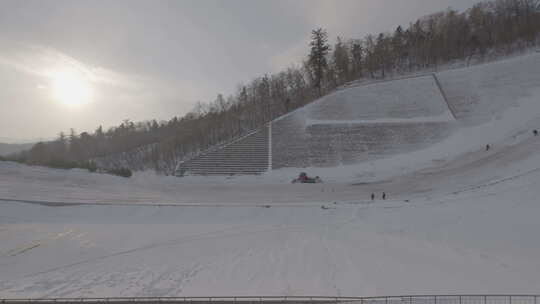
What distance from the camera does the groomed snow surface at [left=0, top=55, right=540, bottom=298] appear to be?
28.9 ft

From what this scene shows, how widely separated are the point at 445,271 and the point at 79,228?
1797 centimetres

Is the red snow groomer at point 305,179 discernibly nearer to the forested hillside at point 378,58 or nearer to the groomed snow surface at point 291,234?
the groomed snow surface at point 291,234

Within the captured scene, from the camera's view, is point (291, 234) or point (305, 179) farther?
point (305, 179)

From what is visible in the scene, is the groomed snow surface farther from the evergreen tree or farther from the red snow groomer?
the evergreen tree

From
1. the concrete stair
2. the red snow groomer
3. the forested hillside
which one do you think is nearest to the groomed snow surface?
the red snow groomer

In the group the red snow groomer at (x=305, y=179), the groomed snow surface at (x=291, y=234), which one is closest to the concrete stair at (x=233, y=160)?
the groomed snow surface at (x=291, y=234)

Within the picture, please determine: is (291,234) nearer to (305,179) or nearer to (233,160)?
(305,179)

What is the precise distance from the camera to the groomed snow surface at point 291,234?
8812mm

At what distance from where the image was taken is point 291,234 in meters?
13.1

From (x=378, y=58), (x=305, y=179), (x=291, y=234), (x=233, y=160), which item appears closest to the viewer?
(x=291, y=234)

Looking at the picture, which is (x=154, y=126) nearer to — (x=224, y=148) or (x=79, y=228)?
(x=224, y=148)

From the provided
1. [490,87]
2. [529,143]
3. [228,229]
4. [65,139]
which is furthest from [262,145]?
[65,139]

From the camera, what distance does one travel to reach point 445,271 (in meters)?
9.16

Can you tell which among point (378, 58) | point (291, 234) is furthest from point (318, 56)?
point (291, 234)
